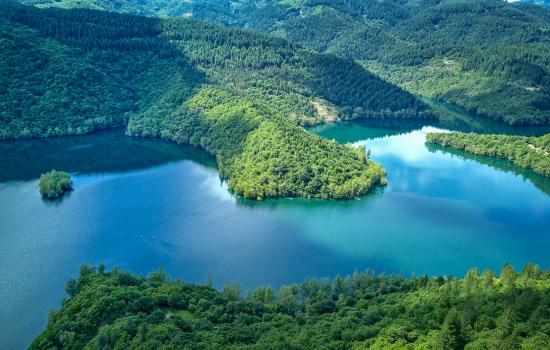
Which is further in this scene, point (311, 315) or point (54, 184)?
point (54, 184)

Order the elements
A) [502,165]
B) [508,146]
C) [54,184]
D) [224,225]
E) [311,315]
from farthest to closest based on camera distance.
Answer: [508,146] → [502,165] → [54,184] → [224,225] → [311,315]

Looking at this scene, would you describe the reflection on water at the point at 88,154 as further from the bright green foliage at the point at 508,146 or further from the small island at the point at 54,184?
the bright green foliage at the point at 508,146

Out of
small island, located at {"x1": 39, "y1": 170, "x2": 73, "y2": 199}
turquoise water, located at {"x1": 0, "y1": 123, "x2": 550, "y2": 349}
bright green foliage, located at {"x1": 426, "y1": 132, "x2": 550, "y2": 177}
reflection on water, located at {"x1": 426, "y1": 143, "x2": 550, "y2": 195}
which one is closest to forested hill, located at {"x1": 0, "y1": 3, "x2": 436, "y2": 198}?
turquoise water, located at {"x1": 0, "y1": 123, "x2": 550, "y2": 349}

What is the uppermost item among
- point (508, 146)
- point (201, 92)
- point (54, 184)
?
point (508, 146)

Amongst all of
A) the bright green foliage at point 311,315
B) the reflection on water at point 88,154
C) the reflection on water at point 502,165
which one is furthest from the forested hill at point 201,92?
the bright green foliage at point 311,315

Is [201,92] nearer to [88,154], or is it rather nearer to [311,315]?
[88,154]

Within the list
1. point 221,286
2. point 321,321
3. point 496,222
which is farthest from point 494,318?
point 496,222

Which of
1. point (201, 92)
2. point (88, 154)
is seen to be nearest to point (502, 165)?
point (201, 92)
